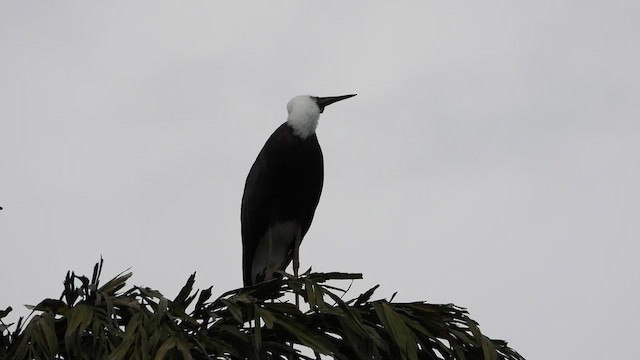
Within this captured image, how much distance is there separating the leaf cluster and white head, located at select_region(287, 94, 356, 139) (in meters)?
2.76

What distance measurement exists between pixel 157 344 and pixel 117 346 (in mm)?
164

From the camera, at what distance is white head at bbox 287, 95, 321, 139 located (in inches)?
279

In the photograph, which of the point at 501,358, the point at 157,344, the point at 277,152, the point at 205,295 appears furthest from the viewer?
the point at 277,152

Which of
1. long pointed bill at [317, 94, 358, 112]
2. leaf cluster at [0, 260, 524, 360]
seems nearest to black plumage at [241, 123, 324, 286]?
long pointed bill at [317, 94, 358, 112]

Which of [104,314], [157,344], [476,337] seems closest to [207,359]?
[157,344]

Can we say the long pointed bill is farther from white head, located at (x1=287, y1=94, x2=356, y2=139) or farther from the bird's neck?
the bird's neck

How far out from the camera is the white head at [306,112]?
23.3 ft

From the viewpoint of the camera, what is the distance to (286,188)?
7000 mm

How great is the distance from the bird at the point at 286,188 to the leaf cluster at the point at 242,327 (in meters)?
2.58

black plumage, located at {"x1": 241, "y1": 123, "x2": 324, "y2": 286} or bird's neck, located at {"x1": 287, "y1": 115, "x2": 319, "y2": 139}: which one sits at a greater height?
bird's neck, located at {"x1": 287, "y1": 115, "x2": 319, "y2": 139}

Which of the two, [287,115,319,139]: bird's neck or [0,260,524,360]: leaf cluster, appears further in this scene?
[287,115,319,139]: bird's neck

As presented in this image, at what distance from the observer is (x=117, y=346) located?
3877 millimetres

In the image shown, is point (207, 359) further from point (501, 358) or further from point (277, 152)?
point (277, 152)

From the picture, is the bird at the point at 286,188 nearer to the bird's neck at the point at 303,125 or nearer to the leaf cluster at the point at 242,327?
the bird's neck at the point at 303,125
